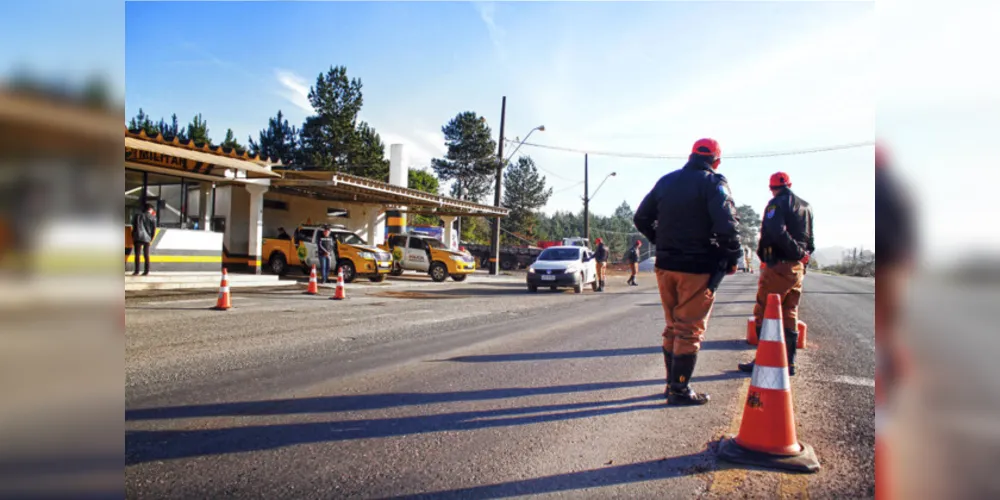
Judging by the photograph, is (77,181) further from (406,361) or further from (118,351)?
(406,361)

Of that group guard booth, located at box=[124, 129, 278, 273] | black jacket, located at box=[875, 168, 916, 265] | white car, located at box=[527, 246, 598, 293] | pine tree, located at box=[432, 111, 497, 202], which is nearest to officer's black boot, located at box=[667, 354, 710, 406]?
black jacket, located at box=[875, 168, 916, 265]

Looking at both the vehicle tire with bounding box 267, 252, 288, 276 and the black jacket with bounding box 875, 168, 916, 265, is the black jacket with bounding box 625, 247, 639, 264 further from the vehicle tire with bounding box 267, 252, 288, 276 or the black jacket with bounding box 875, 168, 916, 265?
the black jacket with bounding box 875, 168, 916, 265

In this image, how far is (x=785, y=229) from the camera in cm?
478

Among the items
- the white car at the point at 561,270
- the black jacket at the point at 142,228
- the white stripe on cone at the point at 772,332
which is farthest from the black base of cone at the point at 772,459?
the white car at the point at 561,270

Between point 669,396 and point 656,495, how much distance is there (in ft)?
5.39

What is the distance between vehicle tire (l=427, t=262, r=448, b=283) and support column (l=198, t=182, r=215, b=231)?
7.87 meters

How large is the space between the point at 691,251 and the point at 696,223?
0.21 metres

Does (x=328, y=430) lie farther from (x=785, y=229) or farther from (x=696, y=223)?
(x=785, y=229)

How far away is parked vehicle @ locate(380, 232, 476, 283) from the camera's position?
71.3 ft

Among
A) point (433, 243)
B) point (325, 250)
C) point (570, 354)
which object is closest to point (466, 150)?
point (433, 243)

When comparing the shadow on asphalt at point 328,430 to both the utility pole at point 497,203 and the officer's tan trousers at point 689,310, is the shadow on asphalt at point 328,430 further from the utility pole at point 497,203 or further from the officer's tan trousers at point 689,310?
the utility pole at point 497,203

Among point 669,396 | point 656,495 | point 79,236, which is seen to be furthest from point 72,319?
point 669,396

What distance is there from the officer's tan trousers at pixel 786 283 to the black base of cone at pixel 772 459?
224cm

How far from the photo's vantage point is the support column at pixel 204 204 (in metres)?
19.0
